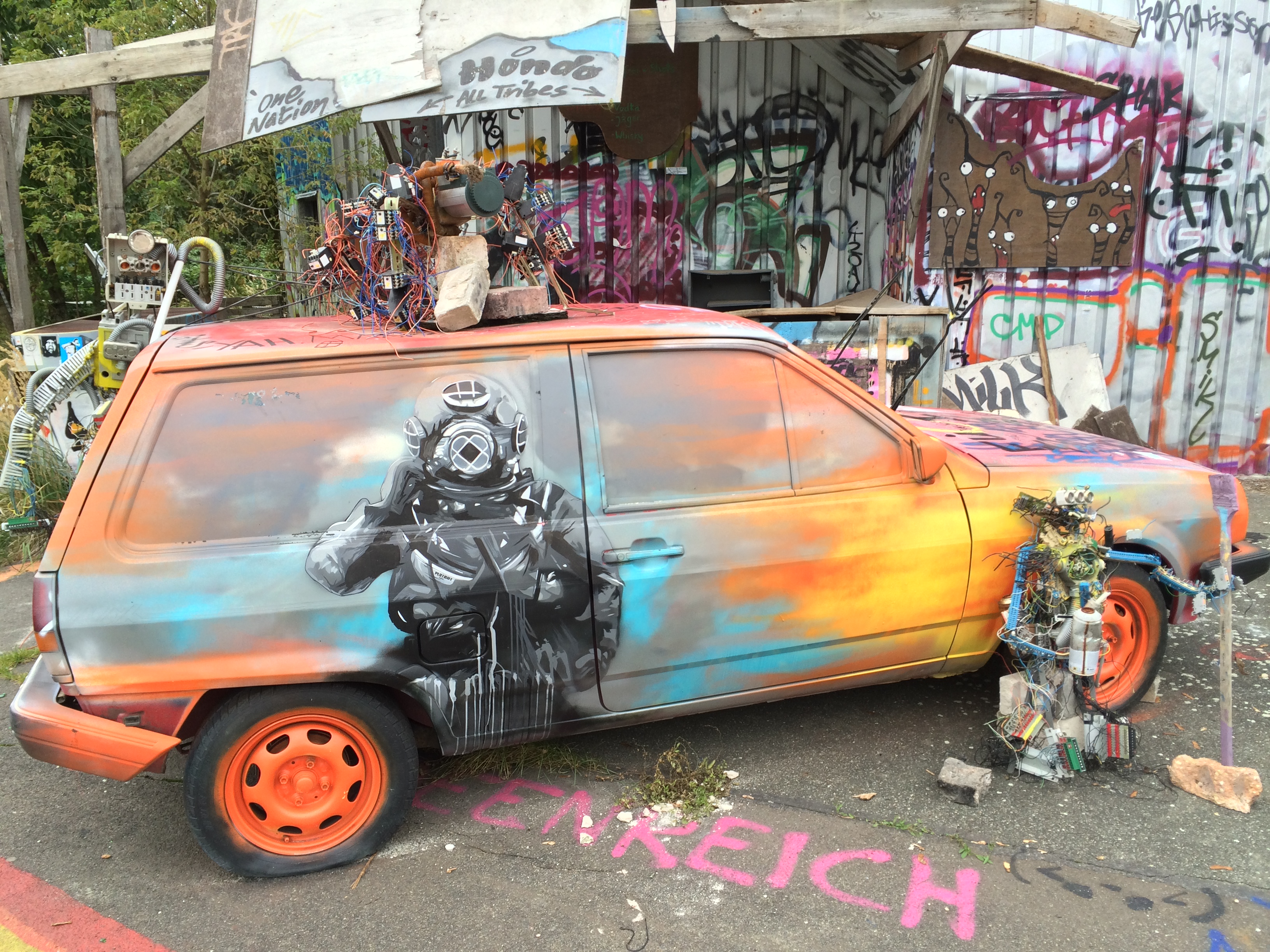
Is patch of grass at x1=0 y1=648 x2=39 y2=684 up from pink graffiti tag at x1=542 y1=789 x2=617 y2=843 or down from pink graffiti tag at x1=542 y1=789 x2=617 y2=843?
down

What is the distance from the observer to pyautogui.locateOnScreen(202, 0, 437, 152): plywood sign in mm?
5375

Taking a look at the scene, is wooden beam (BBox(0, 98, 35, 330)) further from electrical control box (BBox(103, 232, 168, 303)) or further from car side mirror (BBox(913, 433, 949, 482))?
car side mirror (BBox(913, 433, 949, 482))

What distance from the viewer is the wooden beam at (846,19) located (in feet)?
18.5

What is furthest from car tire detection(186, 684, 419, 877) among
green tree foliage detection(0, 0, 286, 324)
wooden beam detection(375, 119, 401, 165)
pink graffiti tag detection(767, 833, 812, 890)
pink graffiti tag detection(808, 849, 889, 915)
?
wooden beam detection(375, 119, 401, 165)

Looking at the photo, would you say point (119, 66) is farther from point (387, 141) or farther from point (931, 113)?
point (931, 113)

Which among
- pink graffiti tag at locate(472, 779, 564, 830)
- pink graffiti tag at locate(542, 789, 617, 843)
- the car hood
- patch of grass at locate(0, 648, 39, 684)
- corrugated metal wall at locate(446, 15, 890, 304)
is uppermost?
corrugated metal wall at locate(446, 15, 890, 304)

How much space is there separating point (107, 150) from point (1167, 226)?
27.1 ft

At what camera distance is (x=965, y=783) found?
3.19 metres

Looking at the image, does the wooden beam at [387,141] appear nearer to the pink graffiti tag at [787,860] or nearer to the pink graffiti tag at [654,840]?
the pink graffiti tag at [654,840]

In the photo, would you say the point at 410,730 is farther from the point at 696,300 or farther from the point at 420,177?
the point at 696,300

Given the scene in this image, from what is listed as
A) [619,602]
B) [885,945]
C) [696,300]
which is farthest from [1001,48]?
[885,945]

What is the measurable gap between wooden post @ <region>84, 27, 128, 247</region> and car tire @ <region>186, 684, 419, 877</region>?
15.9ft

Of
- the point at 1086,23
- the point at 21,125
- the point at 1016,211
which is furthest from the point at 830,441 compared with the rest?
the point at 21,125

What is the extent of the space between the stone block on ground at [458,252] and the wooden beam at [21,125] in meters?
4.97
